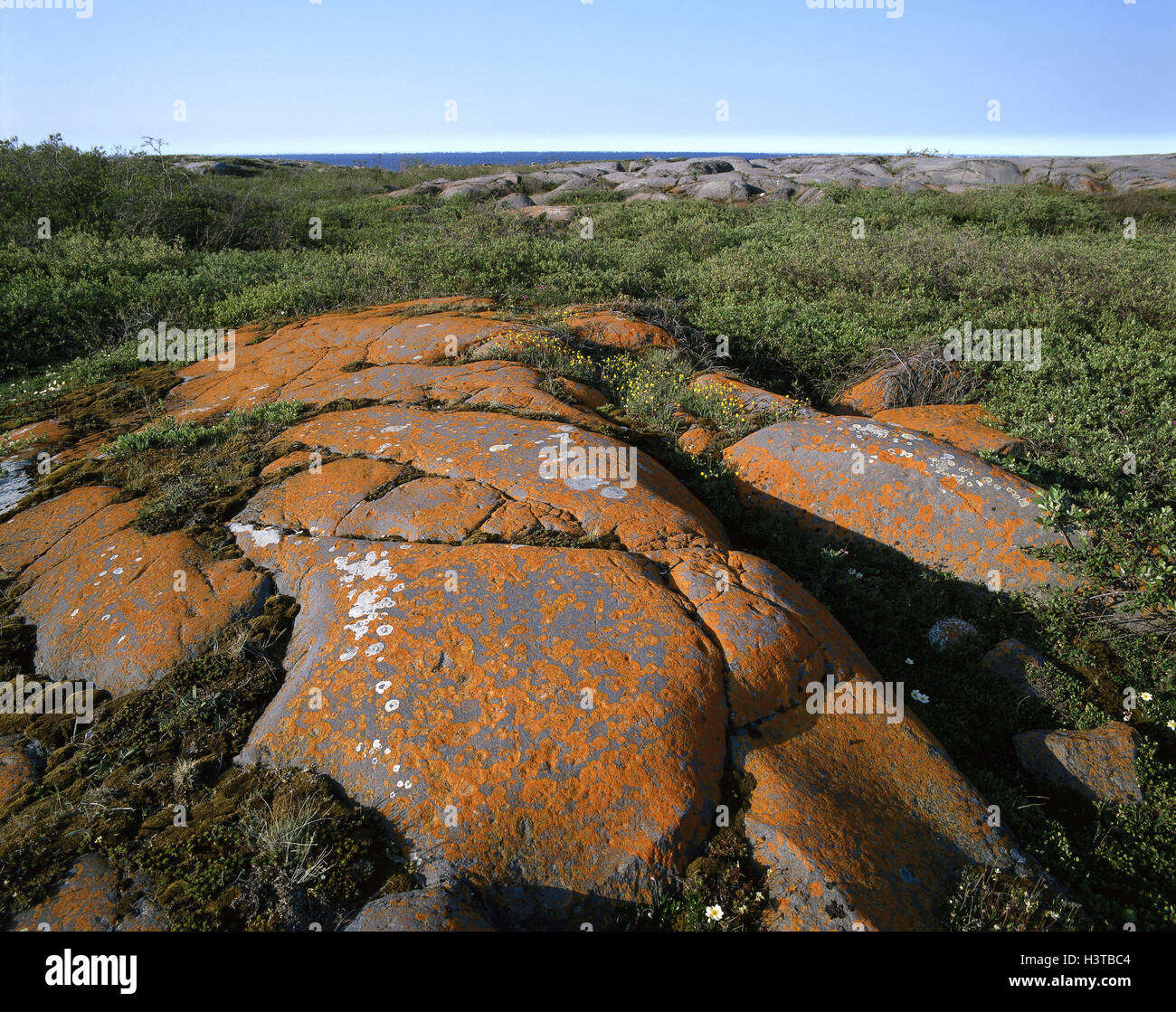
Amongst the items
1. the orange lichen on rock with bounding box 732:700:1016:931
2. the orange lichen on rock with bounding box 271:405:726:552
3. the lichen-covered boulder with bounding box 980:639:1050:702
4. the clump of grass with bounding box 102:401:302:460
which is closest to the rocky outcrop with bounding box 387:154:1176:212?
the clump of grass with bounding box 102:401:302:460

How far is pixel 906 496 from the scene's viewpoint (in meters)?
5.52

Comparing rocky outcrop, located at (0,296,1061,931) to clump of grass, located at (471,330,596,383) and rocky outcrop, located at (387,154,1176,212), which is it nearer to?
clump of grass, located at (471,330,596,383)

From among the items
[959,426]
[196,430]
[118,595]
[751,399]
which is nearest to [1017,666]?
[959,426]

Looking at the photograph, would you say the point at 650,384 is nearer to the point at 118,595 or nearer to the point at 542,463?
the point at 542,463

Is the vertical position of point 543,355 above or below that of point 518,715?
above

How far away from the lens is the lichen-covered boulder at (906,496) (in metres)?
5.20

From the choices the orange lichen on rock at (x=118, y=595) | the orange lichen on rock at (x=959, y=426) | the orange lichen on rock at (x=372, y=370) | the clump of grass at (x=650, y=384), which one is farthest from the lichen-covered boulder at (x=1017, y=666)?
the orange lichen on rock at (x=118, y=595)

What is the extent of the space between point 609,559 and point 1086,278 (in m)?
12.3

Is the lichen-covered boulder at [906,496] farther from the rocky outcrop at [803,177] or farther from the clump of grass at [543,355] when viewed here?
the rocky outcrop at [803,177]

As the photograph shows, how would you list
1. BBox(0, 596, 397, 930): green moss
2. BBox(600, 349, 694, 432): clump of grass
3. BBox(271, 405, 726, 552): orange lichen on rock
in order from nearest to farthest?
1. BBox(0, 596, 397, 930): green moss
2. BBox(271, 405, 726, 552): orange lichen on rock
3. BBox(600, 349, 694, 432): clump of grass

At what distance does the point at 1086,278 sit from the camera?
37.2 ft

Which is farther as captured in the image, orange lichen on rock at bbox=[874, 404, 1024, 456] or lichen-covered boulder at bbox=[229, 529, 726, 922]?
orange lichen on rock at bbox=[874, 404, 1024, 456]

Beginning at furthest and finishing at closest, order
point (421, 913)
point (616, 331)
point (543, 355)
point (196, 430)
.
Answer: point (616, 331) → point (543, 355) → point (196, 430) → point (421, 913)

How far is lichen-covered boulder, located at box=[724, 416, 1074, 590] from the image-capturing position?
17.1 feet
